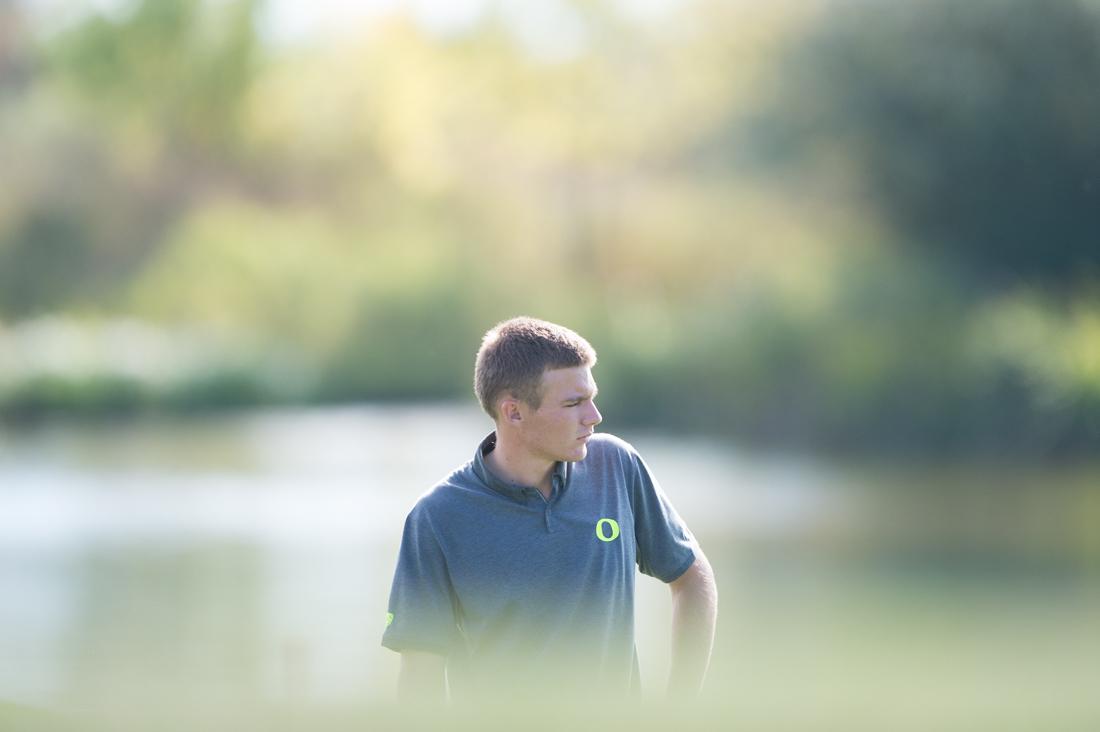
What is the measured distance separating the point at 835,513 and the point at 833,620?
4.14 m

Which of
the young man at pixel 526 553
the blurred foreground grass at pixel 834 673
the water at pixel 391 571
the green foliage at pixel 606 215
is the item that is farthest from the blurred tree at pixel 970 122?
the young man at pixel 526 553

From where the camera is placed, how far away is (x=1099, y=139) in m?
20.1

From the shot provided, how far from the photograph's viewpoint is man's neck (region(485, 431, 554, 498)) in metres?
3.05

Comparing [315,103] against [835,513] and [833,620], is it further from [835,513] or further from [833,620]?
[833,620]

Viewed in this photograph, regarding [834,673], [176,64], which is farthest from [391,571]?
[176,64]

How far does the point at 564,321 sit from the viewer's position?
78.9 ft

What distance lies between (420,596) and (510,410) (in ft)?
1.13

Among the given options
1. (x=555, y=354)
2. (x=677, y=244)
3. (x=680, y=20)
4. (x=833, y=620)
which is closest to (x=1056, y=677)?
(x=833, y=620)

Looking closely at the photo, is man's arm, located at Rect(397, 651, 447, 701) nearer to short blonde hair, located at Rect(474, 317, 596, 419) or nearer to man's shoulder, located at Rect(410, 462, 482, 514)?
man's shoulder, located at Rect(410, 462, 482, 514)

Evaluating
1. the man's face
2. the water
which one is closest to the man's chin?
the man's face

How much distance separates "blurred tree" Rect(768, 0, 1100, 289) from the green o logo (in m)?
17.0

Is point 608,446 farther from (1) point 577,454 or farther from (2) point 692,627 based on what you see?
(2) point 692,627

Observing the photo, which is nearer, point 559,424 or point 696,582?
point 559,424

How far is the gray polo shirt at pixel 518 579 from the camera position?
3020mm
